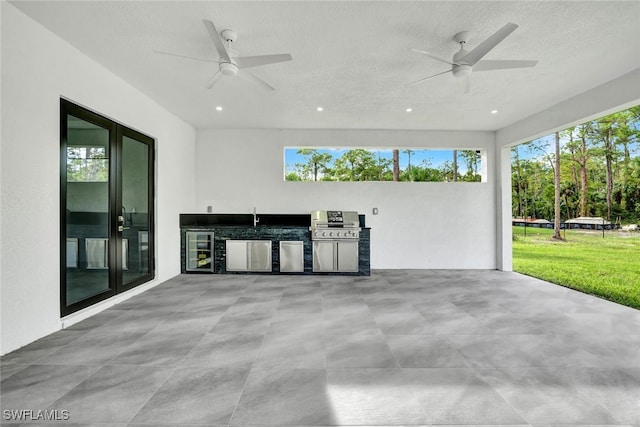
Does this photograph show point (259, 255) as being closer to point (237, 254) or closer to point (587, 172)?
point (237, 254)

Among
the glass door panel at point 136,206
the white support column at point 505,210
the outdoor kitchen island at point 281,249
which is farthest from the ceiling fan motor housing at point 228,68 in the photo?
the white support column at point 505,210

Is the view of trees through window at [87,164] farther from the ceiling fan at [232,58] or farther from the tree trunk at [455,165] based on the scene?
the tree trunk at [455,165]

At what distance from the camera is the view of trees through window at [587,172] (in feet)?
16.6

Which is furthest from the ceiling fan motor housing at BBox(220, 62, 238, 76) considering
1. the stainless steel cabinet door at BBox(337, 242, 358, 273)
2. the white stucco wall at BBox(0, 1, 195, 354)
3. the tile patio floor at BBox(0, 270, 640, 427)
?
the stainless steel cabinet door at BBox(337, 242, 358, 273)

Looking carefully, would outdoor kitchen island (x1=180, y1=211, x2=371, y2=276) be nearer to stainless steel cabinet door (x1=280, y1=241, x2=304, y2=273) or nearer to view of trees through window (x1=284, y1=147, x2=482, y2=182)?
stainless steel cabinet door (x1=280, y1=241, x2=304, y2=273)

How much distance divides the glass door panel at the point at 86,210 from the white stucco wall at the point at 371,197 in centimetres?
246

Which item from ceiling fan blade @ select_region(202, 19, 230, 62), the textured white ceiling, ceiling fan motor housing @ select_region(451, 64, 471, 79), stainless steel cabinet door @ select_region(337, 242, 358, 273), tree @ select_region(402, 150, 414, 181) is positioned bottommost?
stainless steel cabinet door @ select_region(337, 242, 358, 273)

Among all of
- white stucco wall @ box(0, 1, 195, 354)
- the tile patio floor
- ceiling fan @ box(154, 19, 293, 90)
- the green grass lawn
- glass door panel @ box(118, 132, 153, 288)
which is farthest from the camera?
the green grass lawn

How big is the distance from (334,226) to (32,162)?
4112 millimetres

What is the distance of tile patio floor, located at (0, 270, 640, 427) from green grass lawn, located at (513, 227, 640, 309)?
103cm

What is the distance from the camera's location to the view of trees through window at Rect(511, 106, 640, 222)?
507 centimetres

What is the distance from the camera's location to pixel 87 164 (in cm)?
330

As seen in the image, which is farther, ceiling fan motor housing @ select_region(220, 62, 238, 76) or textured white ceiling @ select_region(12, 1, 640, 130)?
ceiling fan motor housing @ select_region(220, 62, 238, 76)

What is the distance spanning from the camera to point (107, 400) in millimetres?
1767
